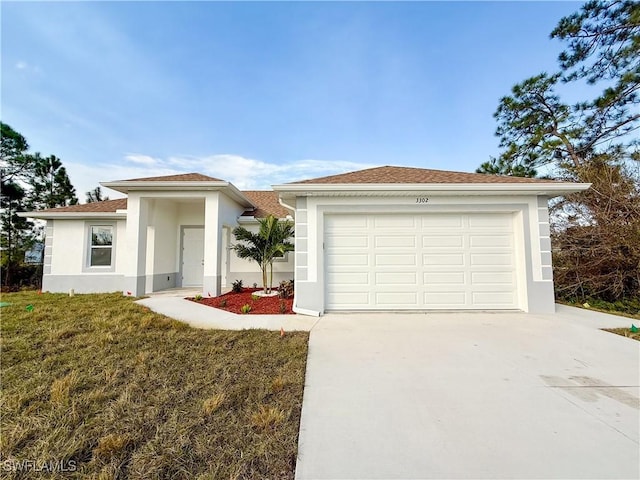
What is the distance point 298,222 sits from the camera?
283 inches

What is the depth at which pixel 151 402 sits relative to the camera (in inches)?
115

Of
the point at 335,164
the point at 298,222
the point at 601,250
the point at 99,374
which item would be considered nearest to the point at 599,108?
the point at 601,250

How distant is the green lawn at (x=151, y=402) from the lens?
2098 millimetres

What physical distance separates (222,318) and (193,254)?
21.1 ft

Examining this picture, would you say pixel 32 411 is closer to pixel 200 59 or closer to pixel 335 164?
pixel 200 59

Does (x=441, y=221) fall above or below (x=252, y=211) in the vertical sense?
below

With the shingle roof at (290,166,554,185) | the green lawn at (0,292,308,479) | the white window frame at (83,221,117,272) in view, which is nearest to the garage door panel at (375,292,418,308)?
the green lawn at (0,292,308,479)

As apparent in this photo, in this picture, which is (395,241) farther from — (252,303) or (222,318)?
(222,318)

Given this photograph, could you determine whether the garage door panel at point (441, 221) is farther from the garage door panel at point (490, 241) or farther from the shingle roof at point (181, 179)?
the shingle roof at point (181, 179)

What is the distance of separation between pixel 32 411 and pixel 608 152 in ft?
54.9

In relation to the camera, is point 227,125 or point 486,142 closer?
point 227,125

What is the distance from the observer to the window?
35.5ft

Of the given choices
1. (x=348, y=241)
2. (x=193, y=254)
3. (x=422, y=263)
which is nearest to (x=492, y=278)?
(x=422, y=263)

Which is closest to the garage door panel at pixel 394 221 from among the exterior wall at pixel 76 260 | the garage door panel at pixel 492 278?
the garage door panel at pixel 492 278
